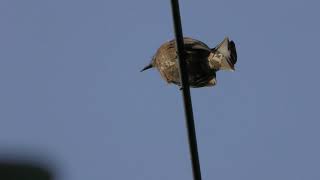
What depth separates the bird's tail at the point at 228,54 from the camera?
1076cm

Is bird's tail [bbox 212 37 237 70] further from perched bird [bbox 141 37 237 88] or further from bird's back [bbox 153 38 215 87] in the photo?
bird's back [bbox 153 38 215 87]

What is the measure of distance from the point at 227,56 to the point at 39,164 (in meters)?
6.79

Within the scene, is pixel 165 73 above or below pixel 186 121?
above

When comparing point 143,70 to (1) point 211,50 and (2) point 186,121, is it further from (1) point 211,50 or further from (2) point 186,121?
(2) point 186,121

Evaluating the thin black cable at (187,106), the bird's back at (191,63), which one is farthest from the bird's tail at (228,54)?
the thin black cable at (187,106)

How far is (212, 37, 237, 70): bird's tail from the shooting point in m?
10.8

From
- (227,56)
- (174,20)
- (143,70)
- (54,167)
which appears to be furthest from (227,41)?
(54,167)

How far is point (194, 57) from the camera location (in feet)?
35.8

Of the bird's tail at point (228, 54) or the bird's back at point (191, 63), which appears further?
the bird's back at point (191, 63)

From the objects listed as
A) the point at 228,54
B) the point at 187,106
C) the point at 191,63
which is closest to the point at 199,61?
the point at 191,63

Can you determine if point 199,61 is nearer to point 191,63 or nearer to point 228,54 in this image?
point 191,63

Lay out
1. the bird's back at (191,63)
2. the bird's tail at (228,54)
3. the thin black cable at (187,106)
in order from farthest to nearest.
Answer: the bird's back at (191,63) → the bird's tail at (228,54) → the thin black cable at (187,106)

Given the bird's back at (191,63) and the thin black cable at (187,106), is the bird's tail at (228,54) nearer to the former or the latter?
the bird's back at (191,63)

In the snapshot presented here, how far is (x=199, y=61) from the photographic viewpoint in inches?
435
